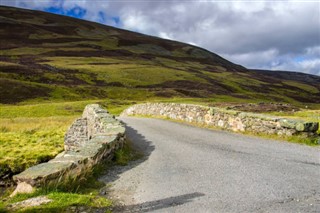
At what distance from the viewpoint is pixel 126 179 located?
10023mm

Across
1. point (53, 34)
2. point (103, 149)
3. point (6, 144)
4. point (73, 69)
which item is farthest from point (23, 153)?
point (53, 34)

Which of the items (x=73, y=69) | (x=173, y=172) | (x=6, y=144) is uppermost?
(x=73, y=69)

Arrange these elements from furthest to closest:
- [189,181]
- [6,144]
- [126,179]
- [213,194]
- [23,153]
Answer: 1. [6,144]
2. [23,153]
3. [126,179]
4. [189,181]
5. [213,194]

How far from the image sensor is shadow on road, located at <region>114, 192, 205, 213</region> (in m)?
7.45

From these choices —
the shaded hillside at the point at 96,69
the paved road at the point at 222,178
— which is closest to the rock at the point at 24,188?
the paved road at the point at 222,178

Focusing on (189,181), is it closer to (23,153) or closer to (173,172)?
(173,172)

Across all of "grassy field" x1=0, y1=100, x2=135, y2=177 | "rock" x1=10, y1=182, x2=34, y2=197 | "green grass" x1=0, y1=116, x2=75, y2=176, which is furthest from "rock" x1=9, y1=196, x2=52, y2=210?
"green grass" x1=0, y1=116, x2=75, y2=176

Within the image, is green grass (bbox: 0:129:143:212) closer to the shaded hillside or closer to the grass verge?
the grass verge

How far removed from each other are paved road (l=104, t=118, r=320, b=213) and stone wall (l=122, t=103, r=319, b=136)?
1245 millimetres

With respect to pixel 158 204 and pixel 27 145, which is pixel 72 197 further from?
pixel 27 145

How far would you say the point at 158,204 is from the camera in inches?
303

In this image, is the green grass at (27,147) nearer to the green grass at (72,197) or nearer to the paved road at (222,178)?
the paved road at (222,178)

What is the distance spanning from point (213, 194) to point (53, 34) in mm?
167354

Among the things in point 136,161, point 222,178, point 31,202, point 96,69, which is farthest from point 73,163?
point 96,69
